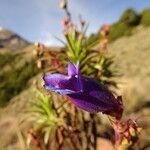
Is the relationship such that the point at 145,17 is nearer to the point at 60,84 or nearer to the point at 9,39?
the point at 60,84

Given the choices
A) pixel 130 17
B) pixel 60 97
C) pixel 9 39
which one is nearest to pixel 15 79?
pixel 60 97

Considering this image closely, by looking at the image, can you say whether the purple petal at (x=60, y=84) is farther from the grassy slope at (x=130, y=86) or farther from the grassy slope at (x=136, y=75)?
the grassy slope at (x=130, y=86)

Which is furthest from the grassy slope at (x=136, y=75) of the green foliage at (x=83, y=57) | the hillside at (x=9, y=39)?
the hillside at (x=9, y=39)

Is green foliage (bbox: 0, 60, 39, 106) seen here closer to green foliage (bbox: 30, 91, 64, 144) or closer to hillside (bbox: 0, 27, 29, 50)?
green foliage (bbox: 30, 91, 64, 144)

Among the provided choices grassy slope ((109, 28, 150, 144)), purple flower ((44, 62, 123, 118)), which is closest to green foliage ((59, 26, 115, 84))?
grassy slope ((109, 28, 150, 144))

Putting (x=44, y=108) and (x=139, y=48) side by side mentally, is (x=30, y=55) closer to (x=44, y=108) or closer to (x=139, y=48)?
(x=139, y=48)

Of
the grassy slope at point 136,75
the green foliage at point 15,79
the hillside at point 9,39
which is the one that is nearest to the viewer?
the grassy slope at point 136,75
